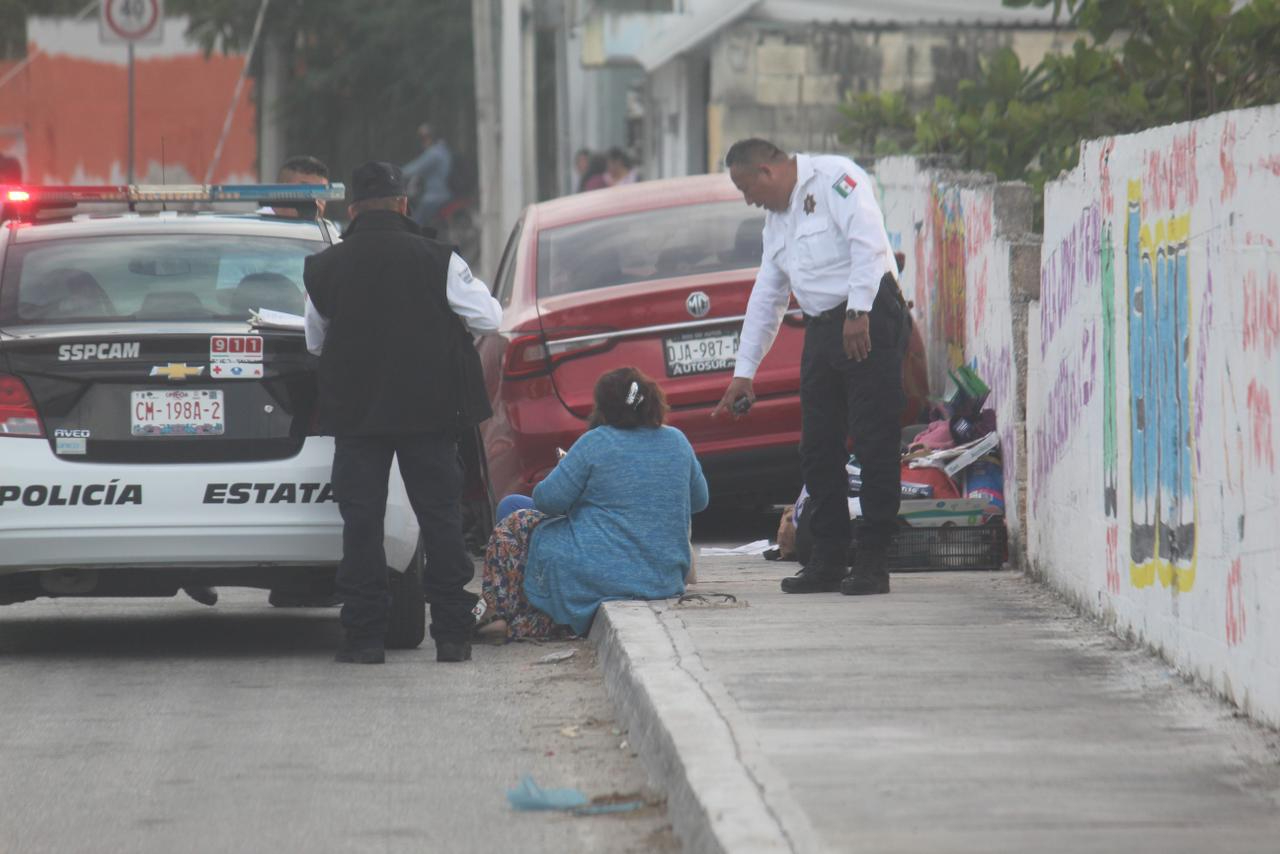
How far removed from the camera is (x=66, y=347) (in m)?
7.75

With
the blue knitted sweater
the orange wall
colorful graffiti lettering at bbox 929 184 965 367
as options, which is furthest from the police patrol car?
the orange wall

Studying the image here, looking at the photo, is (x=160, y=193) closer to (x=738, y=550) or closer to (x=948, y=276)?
(x=738, y=550)

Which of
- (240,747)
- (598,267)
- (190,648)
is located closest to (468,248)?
(598,267)

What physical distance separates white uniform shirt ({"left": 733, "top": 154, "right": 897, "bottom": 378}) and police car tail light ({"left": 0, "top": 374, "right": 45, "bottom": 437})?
2.79 meters

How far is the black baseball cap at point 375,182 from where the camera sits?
7918 millimetres

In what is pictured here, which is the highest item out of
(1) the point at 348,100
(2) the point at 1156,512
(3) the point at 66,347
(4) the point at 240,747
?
(1) the point at 348,100

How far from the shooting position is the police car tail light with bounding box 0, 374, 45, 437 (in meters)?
7.75

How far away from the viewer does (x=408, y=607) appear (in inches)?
329

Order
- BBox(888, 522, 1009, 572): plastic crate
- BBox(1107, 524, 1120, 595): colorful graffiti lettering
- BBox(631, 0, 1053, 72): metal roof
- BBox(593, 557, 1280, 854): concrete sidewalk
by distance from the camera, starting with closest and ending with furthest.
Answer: BBox(593, 557, 1280, 854): concrete sidewalk
BBox(1107, 524, 1120, 595): colorful graffiti lettering
BBox(888, 522, 1009, 572): plastic crate
BBox(631, 0, 1053, 72): metal roof

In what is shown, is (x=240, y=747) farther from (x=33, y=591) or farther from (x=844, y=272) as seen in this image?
(x=844, y=272)

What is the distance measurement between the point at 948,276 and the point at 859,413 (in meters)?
3.87

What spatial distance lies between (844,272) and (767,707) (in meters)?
2.62

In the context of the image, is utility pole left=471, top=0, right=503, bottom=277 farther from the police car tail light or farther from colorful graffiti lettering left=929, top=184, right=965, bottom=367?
the police car tail light

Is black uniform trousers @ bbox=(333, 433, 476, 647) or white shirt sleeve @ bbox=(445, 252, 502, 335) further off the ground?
white shirt sleeve @ bbox=(445, 252, 502, 335)
